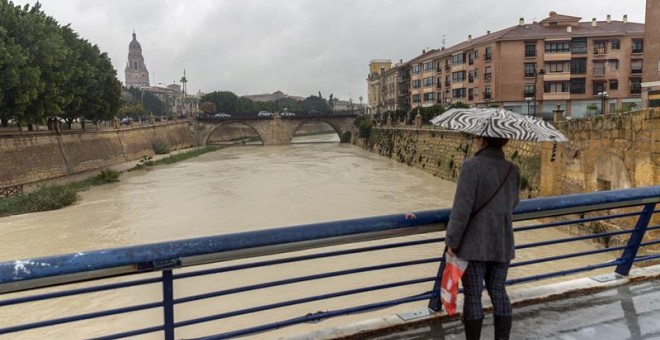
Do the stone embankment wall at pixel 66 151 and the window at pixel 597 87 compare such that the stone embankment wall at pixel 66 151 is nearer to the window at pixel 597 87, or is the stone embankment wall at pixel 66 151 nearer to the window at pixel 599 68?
the window at pixel 597 87

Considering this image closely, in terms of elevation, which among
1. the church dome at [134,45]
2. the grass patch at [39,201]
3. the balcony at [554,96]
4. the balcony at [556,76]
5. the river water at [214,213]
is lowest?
the river water at [214,213]

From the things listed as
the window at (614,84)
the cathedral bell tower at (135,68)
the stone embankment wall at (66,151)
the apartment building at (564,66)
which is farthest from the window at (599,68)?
the cathedral bell tower at (135,68)

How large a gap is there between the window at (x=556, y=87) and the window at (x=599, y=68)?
2385mm

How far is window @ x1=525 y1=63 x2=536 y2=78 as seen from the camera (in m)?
39.9

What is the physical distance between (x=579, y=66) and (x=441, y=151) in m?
17.6

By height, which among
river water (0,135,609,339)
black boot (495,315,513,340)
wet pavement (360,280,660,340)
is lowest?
river water (0,135,609,339)

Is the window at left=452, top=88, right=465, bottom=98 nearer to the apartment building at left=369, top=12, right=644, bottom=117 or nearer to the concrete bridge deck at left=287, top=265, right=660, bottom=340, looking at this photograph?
the apartment building at left=369, top=12, right=644, bottom=117

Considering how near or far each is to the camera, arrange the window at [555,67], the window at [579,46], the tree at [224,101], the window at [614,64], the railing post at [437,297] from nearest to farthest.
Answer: the railing post at [437,297] → the window at [614,64] → the window at [579,46] → the window at [555,67] → the tree at [224,101]

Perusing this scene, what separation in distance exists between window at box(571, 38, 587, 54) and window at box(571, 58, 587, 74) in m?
0.64

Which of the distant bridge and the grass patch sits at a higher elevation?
the distant bridge

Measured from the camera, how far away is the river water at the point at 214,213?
10.4 m

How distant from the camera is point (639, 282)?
4180 millimetres

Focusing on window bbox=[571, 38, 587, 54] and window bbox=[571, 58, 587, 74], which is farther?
window bbox=[571, 58, 587, 74]

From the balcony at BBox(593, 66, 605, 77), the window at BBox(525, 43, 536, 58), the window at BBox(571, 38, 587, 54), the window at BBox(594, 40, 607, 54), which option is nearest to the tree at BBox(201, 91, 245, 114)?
the window at BBox(525, 43, 536, 58)
